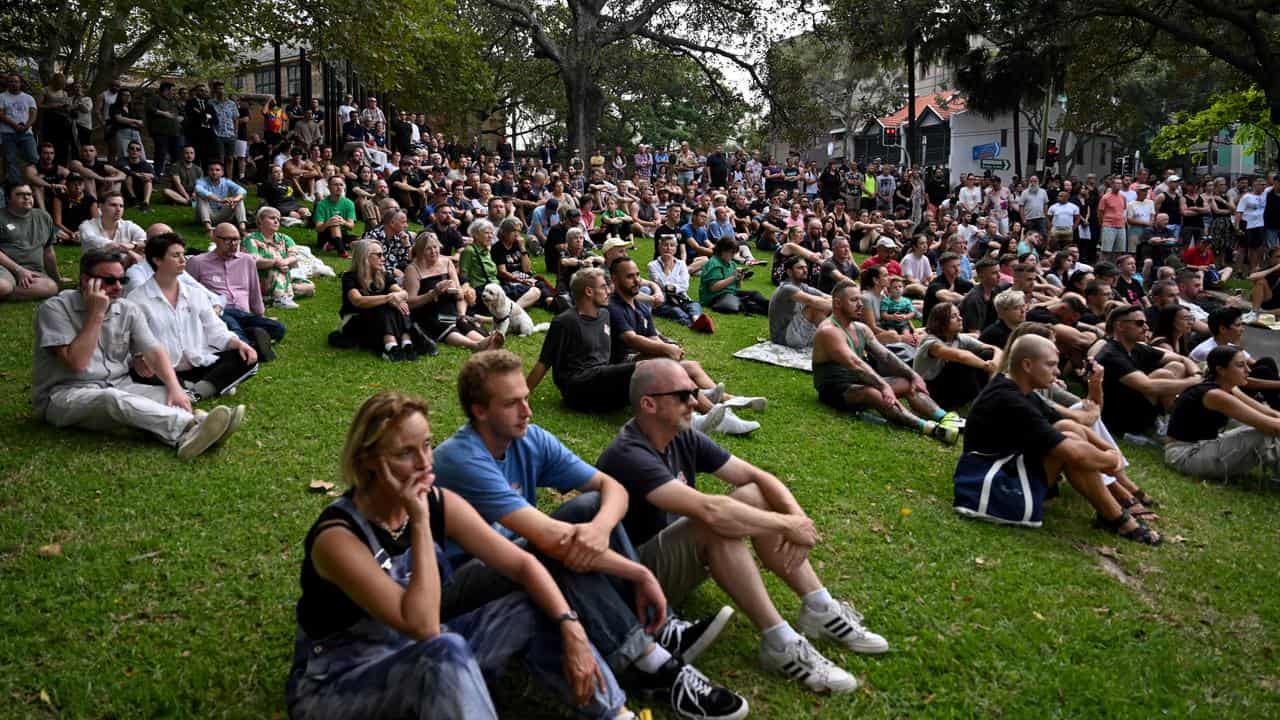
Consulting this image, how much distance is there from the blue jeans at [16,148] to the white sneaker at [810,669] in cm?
1513

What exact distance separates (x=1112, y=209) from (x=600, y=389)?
17.1 meters

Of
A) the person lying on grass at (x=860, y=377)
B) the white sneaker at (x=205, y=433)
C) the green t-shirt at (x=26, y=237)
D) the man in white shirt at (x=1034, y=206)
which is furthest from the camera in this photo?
the man in white shirt at (x=1034, y=206)

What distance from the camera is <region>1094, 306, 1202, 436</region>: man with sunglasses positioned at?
8.68 m

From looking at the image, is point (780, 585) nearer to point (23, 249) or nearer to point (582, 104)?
point (23, 249)

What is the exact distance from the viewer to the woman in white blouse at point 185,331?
6953 mm

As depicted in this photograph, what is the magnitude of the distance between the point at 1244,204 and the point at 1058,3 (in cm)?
627

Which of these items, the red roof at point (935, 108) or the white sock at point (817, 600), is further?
the red roof at point (935, 108)

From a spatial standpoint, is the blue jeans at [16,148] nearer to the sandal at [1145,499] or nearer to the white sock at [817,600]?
the white sock at [817,600]

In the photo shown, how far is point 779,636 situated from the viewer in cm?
397

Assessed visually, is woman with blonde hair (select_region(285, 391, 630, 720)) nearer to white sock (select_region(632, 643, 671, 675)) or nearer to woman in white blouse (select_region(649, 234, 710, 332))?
white sock (select_region(632, 643, 671, 675))

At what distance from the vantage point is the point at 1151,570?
5.63m

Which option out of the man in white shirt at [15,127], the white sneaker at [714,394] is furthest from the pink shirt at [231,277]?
the man in white shirt at [15,127]

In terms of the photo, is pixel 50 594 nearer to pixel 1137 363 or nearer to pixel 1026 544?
pixel 1026 544

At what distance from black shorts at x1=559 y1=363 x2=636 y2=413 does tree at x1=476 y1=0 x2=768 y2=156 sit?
69.3 feet
